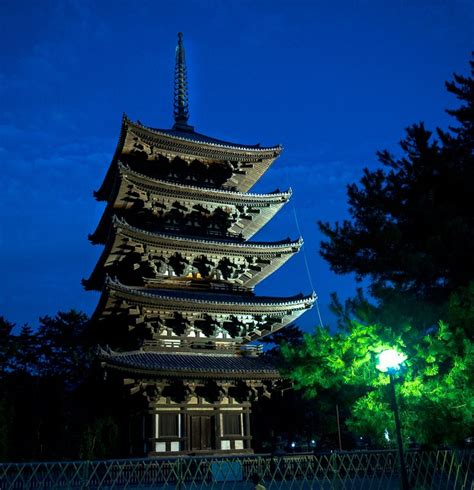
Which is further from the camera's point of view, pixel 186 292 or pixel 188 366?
pixel 186 292

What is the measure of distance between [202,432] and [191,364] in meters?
3.06

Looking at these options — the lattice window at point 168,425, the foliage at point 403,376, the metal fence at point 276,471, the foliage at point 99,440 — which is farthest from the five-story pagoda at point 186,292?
the foliage at point 403,376

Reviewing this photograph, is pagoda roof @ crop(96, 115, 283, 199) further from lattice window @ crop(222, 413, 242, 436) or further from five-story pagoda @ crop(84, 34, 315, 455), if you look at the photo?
lattice window @ crop(222, 413, 242, 436)

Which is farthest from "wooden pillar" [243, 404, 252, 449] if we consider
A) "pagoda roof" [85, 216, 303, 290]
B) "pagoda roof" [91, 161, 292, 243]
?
"pagoda roof" [91, 161, 292, 243]

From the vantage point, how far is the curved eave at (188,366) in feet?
68.8

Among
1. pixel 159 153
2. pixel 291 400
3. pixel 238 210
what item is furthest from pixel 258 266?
pixel 291 400

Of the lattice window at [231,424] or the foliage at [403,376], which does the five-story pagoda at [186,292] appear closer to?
the lattice window at [231,424]

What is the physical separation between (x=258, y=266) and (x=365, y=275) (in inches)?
430

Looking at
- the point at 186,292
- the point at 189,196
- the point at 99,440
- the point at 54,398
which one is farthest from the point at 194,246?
the point at 54,398

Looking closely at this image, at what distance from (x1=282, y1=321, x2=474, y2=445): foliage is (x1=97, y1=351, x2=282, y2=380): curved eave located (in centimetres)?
715

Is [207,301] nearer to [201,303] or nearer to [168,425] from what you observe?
[201,303]

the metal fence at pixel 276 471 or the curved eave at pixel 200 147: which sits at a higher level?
the curved eave at pixel 200 147

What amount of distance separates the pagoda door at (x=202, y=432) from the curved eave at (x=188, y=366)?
2.07m

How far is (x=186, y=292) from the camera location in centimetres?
2522
